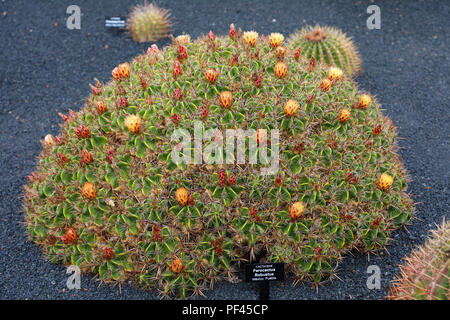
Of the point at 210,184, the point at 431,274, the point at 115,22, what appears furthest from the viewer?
the point at 115,22

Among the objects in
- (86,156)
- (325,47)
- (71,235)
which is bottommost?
(71,235)

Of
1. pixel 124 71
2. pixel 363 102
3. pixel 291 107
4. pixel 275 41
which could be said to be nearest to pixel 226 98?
pixel 291 107

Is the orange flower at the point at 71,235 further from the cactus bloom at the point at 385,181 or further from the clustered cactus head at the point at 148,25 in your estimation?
the clustered cactus head at the point at 148,25

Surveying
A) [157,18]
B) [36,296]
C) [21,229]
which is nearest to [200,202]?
[36,296]

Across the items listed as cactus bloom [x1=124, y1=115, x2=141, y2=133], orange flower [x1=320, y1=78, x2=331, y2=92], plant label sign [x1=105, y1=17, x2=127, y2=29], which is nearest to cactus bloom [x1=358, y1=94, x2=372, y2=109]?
orange flower [x1=320, y1=78, x2=331, y2=92]

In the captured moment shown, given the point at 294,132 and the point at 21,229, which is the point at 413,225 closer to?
the point at 294,132

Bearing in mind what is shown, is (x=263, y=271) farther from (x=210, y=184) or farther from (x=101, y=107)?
(x=101, y=107)
